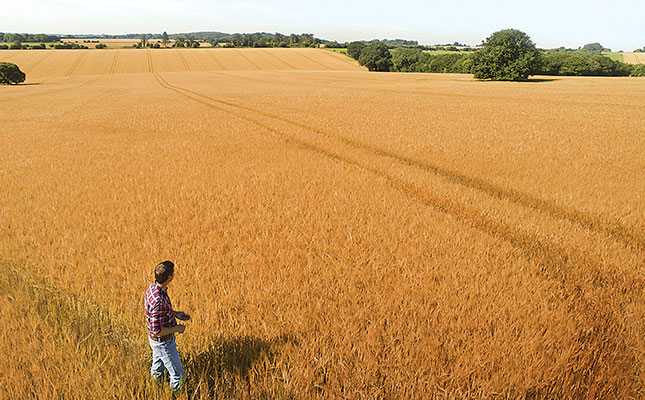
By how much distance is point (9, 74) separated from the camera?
63.7 metres

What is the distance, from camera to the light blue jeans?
243 centimetres

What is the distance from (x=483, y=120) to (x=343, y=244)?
16472 mm

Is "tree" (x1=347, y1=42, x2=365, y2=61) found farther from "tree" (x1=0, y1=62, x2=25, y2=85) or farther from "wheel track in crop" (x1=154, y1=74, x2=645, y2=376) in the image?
"wheel track in crop" (x1=154, y1=74, x2=645, y2=376)

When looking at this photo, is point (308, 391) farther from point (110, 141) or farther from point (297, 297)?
point (110, 141)

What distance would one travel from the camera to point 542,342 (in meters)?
3.14

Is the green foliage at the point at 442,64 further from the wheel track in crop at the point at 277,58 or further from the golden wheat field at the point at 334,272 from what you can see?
the golden wheat field at the point at 334,272

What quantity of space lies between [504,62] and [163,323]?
2940 inches

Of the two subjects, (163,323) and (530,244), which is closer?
(163,323)

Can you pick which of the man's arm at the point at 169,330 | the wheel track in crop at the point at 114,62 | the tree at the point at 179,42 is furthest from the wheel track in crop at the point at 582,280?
the tree at the point at 179,42

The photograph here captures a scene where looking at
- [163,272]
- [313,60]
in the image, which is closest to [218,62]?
[313,60]

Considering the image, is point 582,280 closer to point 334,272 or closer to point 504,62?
point 334,272

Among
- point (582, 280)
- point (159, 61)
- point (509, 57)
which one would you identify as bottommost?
point (582, 280)

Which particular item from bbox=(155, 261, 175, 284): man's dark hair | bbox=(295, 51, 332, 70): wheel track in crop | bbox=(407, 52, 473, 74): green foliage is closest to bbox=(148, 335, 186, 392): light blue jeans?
bbox=(155, 261, 175, 284): man's dark hair

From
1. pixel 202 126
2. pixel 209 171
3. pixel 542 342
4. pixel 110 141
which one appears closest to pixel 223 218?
pixel 209 171
